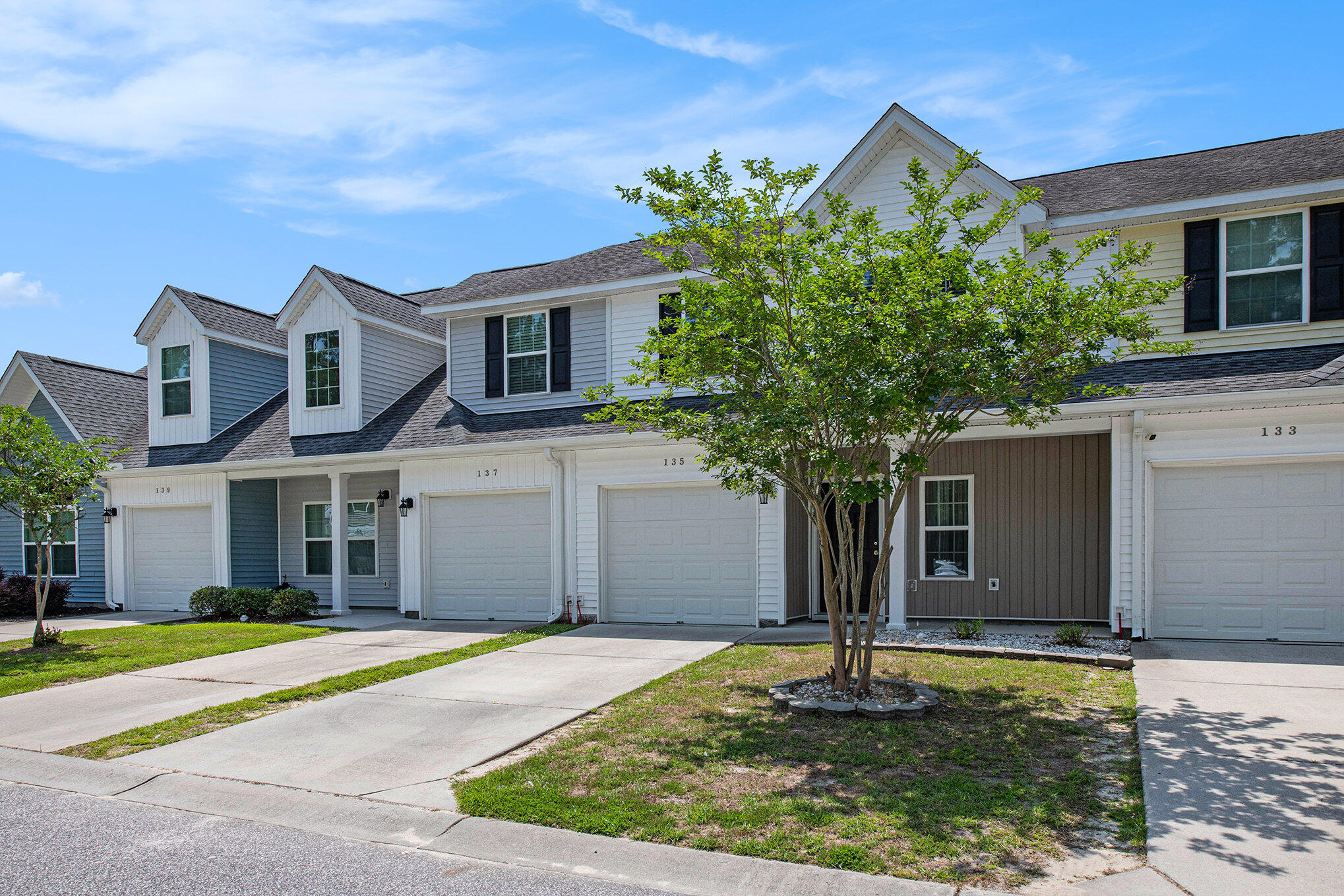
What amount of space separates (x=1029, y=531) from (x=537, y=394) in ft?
27.0

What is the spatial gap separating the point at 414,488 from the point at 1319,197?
13.8 metres

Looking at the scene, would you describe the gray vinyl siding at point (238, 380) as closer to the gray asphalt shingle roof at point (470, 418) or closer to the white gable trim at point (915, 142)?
the gray asphalt shingle roof at point (470, 418)

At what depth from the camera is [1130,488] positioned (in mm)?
10742

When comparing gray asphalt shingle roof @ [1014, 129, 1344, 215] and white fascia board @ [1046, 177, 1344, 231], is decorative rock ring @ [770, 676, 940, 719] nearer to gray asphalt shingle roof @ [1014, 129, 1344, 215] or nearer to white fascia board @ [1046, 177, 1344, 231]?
white fascia board @ [1046, 177, 1344, 231]

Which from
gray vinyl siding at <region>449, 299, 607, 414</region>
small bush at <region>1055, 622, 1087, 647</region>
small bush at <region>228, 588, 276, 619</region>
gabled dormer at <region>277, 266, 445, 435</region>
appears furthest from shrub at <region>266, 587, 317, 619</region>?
small bush at <region>1055, 622, 1087, 647</region>

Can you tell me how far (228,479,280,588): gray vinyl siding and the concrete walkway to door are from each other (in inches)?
353

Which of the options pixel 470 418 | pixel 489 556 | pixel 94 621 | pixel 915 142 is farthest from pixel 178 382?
pixel 915 142

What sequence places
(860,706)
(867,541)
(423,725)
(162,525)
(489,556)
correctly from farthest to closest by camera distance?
(162,525), (489,556), (867,541), (423,725), (860,706)

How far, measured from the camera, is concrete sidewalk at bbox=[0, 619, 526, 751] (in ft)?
26.0

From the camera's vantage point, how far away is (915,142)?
12.7 metres

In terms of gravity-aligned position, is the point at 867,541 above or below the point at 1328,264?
below

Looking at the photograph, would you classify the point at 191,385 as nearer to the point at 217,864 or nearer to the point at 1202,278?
Answer: the point at 217,864

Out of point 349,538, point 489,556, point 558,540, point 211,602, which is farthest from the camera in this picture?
point 349,538

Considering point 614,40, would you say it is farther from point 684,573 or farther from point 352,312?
point 352,312
